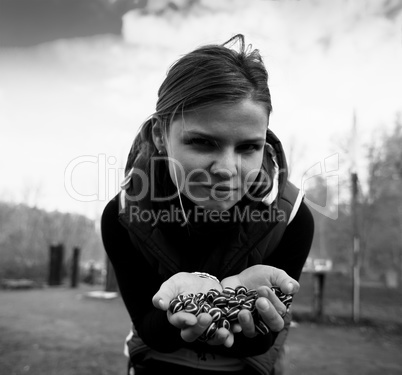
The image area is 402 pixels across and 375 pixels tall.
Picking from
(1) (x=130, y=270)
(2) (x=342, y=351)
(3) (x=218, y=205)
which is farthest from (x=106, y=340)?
(3) (x=218, y=205)

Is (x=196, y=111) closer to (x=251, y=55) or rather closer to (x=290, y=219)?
(x=251, y=55)

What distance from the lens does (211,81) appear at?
0.89 meters

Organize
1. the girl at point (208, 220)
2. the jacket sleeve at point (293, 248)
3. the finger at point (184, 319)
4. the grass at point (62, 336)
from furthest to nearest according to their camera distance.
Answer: the grass at point (62, 336), the jacket sleeve at point (293, 248), the girl at point (208, 220), the finger at point (184, 319)

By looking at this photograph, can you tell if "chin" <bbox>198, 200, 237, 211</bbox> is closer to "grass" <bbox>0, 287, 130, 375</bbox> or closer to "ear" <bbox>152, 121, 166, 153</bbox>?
"ear" <bbox>152, 121, 166, 153</bbox>

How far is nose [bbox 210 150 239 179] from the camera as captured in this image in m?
0.85

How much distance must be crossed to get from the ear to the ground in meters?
2.36

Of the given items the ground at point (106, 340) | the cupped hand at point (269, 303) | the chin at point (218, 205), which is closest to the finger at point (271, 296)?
the cupped hand at point (269, 303)

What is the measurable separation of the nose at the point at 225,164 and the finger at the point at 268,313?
0.94ft

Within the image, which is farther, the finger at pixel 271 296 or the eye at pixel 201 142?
the eye at pixel 201 142

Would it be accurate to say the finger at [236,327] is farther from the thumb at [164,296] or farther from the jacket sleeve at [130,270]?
the jacket sleeve at [130,270]

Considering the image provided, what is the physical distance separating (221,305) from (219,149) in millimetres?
333

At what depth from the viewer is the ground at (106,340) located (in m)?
3.02

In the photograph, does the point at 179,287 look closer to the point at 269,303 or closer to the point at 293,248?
the point at 269,303

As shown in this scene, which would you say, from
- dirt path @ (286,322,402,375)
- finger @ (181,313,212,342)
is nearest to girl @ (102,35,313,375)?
finger @ (181,313,212,342)
